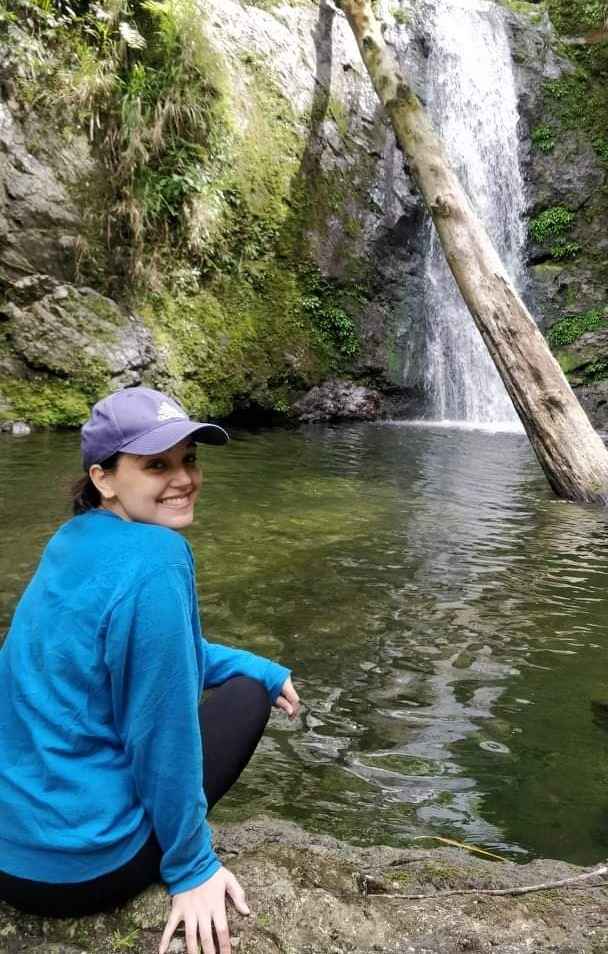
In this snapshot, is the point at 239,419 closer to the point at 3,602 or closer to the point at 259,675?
the point at 3,602

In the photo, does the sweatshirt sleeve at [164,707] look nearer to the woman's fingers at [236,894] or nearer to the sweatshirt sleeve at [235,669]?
the woman's fingers at [236,894]

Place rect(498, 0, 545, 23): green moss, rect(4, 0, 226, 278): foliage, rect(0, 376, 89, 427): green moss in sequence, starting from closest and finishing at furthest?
1. rect(0, 376, 89, 427): green moss
2. rect(4, 0, 226, 278): foliage
3. rect(498, 0, 545, 23): green moss

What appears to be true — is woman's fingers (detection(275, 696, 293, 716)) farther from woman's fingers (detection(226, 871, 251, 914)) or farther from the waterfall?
the waterfall

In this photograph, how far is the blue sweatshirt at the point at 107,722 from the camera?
4.66 feet

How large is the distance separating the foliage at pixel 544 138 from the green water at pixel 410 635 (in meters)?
10.2

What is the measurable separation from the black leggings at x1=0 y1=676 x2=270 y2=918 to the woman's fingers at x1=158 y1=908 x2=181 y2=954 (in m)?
0.09

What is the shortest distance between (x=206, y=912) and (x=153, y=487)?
0.81 meters

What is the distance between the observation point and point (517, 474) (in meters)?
8.50

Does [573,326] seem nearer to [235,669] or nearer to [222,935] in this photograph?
[235,669]

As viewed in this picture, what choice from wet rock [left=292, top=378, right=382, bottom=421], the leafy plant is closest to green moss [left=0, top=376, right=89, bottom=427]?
wet rock [left=292, top=378, right=382, bottom=421]

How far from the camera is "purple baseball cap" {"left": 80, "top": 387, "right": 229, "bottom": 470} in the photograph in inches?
61.4

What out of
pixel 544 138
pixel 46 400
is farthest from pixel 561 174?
pixel 46 400

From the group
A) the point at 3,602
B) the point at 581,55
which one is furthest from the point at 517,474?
the point at 581,55

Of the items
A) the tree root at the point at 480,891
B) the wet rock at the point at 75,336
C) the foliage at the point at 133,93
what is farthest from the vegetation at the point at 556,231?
the tree root at the point at 480,891
